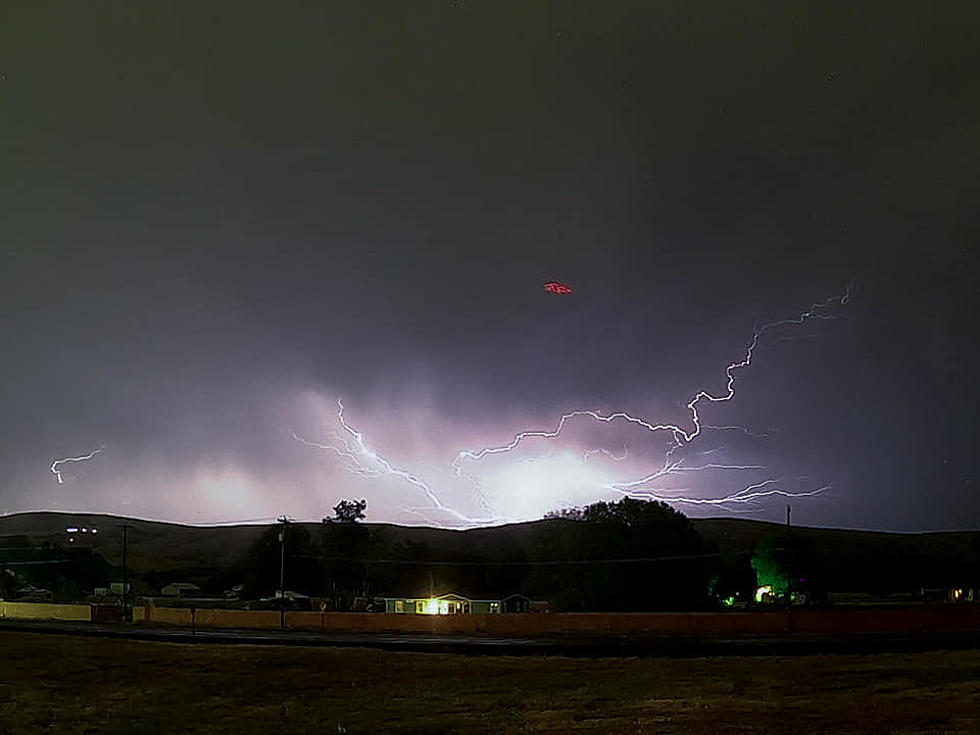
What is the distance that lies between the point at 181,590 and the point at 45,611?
4959 centimetres

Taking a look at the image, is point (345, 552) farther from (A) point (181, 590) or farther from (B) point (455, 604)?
(A) point (181, 590)

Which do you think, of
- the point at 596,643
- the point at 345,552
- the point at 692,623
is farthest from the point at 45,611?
the point at 596,643

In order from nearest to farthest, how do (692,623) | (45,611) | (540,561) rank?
1. (692,623)
2. (45,611)
3. (540,561)

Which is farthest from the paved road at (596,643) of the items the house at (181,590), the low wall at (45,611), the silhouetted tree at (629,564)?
the house at (181,590)

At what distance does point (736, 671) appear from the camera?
109 feet

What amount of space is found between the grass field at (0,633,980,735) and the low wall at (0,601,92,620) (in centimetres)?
4470

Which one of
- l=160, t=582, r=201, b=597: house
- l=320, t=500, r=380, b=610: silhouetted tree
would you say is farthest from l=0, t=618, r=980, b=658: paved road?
l=160, t=582, r=201, b=597: house

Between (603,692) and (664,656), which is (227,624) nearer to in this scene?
(664,656)

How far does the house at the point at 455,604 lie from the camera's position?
92.4 metres

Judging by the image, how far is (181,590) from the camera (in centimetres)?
13638

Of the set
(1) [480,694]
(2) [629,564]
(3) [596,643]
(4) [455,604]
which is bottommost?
(4) [455,604]

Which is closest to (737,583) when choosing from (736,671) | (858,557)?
(858,557)

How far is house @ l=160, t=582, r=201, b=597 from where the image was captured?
134750 millimetres

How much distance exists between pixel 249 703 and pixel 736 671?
1508cm
